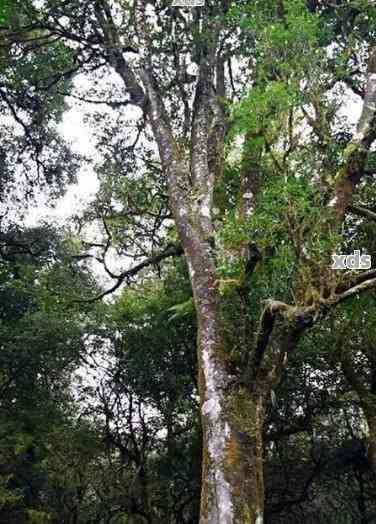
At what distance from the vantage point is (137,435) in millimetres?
11344

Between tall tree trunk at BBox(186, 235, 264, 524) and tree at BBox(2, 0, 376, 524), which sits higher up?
tree at BBox(2, 0, 376, 524)

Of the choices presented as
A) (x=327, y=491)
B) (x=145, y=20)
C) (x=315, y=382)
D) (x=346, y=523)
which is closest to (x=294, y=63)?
(x=145, y=20)

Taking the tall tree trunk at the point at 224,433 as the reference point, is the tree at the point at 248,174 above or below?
above

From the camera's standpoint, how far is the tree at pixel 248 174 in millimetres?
3736

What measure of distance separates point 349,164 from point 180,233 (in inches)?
67.2

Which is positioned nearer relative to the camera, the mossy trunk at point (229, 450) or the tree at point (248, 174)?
the mossy trunk at point (229, 450)

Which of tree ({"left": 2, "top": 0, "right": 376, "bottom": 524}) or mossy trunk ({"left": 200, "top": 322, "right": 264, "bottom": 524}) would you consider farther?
tree ({"left": 2, "top": 0, "right": 376, "bottom": 524})

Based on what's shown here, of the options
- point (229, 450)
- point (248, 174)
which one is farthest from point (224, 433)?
point (248, 174)

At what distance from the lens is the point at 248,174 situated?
5848 millimetres

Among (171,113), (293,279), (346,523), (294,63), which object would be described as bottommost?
(346,523)

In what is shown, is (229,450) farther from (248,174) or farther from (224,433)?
(248,174)

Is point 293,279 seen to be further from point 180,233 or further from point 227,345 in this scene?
point 180,233

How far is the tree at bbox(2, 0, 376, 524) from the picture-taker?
3.74 m

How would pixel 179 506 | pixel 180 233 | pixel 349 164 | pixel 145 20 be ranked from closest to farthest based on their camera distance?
pixel 349 164
pixel 180 233
pixel 145 20
pixel 179 506
